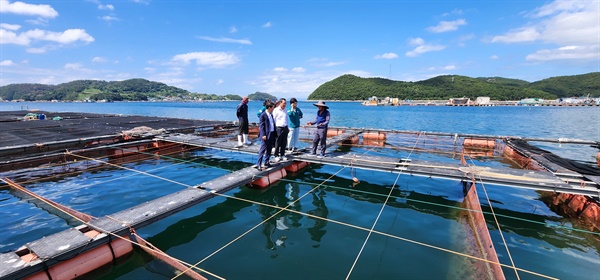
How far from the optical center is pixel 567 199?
8141mm

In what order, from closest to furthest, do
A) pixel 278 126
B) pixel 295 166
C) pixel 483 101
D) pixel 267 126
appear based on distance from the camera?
1. pixel 267 126
2. pixel 278 126
3. pixel 295 166
4. pixel 483 101

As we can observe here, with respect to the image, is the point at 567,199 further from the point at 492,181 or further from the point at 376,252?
the point at 376,252

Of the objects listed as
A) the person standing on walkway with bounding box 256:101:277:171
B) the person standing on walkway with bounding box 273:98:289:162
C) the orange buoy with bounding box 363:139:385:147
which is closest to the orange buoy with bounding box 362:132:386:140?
the orange buoy with bounding box 363:139:385:147

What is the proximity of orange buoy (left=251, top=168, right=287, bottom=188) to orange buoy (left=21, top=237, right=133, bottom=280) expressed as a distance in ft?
14.3

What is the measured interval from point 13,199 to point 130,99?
214838 millimetres

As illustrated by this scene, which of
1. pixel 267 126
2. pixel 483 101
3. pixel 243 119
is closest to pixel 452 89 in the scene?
pixel 483 101

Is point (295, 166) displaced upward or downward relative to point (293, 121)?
downward

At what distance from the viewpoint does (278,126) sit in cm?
938

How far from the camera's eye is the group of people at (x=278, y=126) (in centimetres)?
849

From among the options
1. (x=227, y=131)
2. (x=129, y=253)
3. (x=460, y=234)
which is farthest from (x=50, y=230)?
(x=227, y=131)

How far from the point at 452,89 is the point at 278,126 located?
6806 inches

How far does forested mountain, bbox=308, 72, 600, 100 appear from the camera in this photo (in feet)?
467

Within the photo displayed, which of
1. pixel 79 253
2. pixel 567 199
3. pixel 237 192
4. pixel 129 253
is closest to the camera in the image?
pixel 79 253

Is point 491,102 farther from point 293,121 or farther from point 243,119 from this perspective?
point 243,119
